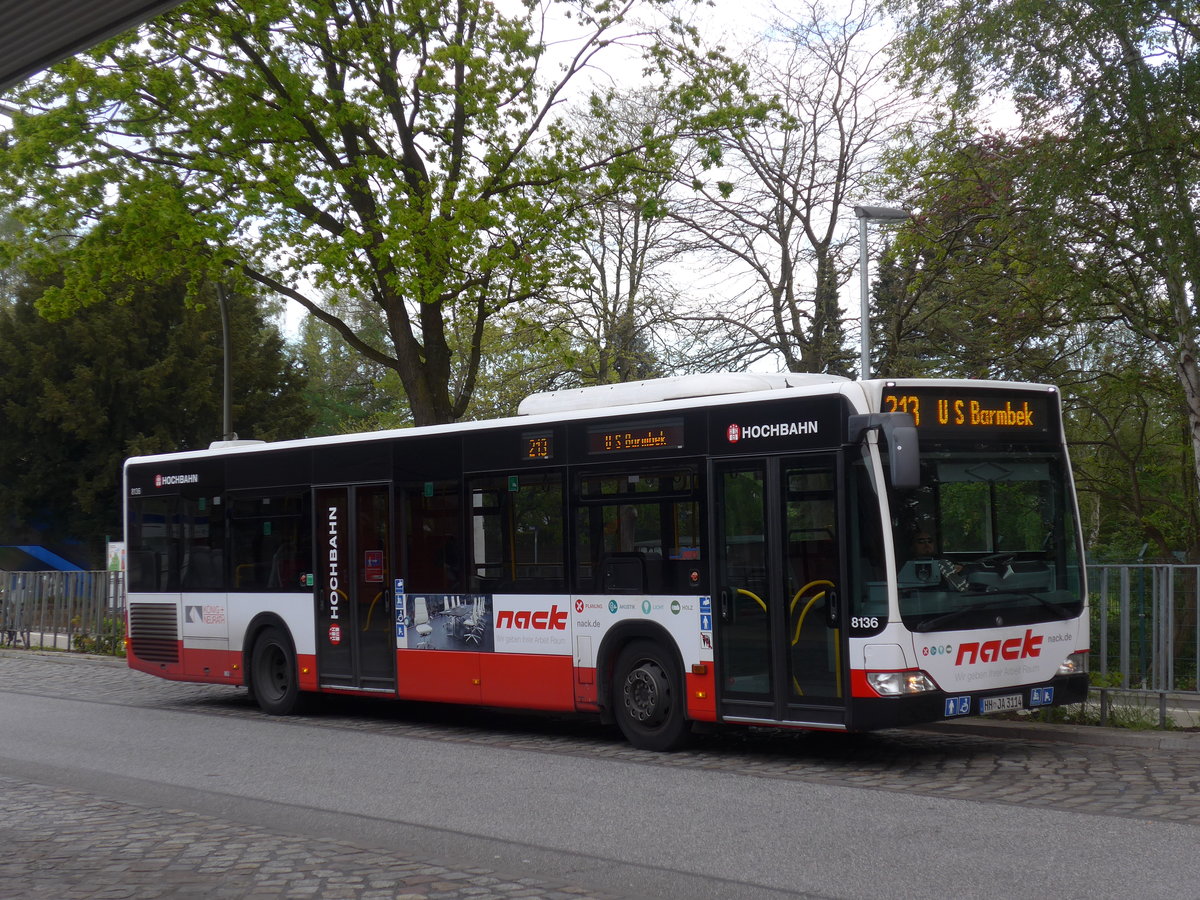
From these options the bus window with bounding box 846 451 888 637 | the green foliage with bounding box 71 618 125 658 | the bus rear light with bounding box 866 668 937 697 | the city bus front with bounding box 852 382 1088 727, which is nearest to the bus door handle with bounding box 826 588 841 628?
the bus window with bounding box 846 451 888 637

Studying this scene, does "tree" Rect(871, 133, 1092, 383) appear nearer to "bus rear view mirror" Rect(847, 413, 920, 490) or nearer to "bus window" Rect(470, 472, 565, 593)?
"bus window" Rect(470, 472, 565, 593)

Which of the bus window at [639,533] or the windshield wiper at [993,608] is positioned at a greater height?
the bus window at [639,533]

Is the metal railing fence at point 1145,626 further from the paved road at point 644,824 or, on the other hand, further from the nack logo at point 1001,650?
the nack logo at point 1001,650

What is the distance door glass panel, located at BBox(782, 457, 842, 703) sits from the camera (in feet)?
33.9

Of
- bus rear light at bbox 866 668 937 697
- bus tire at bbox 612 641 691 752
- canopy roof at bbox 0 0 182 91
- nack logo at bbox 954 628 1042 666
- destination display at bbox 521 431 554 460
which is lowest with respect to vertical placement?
bus tire at bbox 612 641 691 752

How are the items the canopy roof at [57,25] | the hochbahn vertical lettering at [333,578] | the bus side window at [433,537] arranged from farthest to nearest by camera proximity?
the hochbahn vertical lettering at [333,578] < the bus side window at [433,537] < the canopy roof at [57,25]

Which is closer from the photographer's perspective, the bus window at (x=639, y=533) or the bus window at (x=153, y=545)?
the bus window at (x=639, y=533)

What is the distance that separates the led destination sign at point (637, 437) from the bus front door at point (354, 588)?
9.76ft

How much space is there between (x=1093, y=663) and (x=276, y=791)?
7.54 meters

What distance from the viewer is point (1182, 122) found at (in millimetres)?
14305

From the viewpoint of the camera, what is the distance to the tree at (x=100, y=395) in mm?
43094

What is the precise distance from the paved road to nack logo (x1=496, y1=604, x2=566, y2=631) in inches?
41.3

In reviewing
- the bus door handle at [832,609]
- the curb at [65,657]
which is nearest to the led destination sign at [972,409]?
the bus door handle at [832,609]

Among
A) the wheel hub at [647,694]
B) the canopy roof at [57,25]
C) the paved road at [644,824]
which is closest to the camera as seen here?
the paved road at [644,824]
